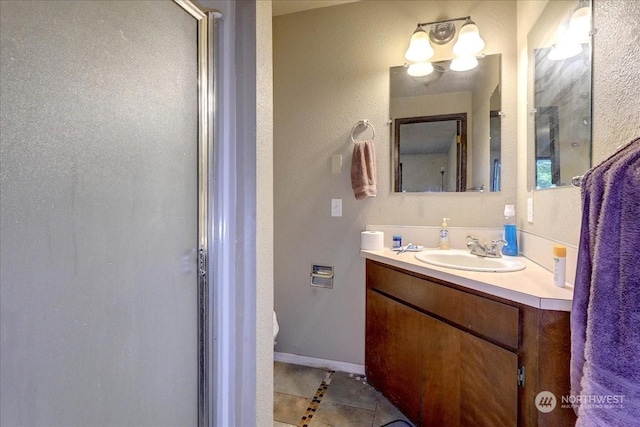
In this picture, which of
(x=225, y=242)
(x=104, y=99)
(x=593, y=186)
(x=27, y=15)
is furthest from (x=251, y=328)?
(x=593, y=186)

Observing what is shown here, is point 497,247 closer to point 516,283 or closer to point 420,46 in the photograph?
point 516,283

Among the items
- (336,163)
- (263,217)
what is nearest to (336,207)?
(336,163)

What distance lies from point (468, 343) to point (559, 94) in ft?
3.64

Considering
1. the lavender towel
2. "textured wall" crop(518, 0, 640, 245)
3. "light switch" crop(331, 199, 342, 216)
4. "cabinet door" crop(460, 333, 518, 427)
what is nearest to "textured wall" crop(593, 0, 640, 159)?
"textured wall" crop(518, 0, 640, 245)

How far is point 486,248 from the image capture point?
158cm

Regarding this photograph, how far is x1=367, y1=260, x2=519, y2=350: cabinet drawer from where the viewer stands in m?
1.00

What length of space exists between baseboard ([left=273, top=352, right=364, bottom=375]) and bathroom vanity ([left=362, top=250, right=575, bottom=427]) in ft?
0.85

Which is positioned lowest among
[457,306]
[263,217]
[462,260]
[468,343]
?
[468,343]

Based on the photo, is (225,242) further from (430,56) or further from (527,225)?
(430,56)

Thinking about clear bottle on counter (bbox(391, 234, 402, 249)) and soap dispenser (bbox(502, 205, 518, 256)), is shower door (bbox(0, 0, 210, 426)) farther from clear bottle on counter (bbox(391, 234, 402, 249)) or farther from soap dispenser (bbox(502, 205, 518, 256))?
soap dispenser (bbox(502, 205, 518, 256))

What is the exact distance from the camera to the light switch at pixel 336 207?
1.97 meters

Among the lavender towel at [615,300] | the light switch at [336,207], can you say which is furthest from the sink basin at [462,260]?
the lavender towel at [615,300]

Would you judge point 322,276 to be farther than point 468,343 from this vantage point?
Yes

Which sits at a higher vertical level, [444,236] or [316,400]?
[444,236]
